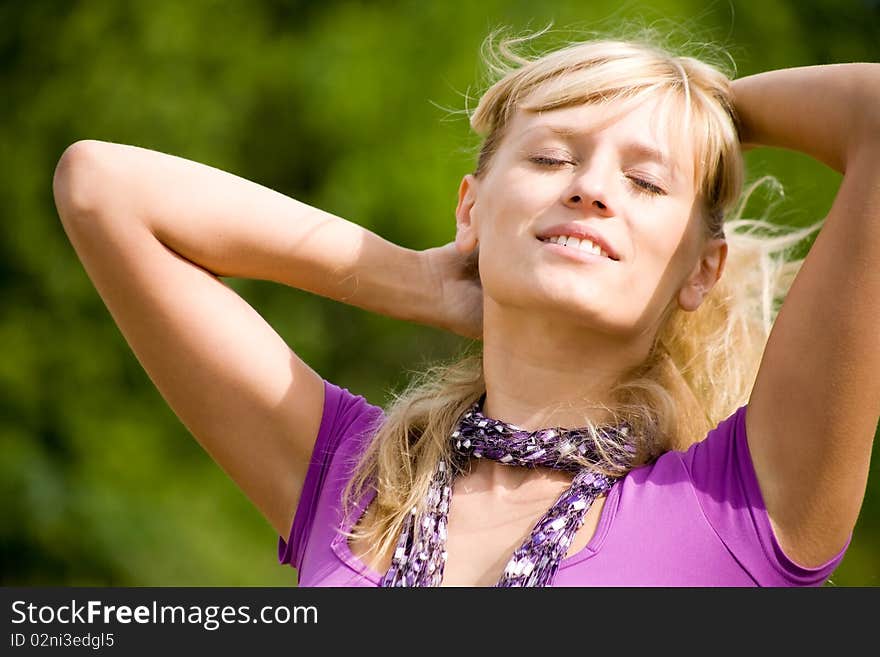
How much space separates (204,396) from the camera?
7.44ft

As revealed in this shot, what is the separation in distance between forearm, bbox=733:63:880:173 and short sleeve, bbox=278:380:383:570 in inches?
35.4

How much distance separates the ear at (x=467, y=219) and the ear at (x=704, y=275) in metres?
0.41

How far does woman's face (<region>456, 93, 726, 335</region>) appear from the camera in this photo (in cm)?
207

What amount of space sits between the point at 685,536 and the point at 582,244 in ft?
1.67

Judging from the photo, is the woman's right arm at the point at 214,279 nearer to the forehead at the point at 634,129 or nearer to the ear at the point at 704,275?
the forehead at the point at 634,129

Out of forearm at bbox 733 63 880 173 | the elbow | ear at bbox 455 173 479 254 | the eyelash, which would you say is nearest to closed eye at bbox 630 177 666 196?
the eyelash

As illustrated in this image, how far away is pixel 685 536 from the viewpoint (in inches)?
74.6

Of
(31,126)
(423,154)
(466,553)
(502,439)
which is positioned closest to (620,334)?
(502,439)

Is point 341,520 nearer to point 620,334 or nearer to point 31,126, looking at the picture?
point 620,334

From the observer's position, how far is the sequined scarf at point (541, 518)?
1923 millimetres

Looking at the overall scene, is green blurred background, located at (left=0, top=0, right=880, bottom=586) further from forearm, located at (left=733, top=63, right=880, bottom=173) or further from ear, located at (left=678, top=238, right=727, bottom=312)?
forearm, located at (left=733, top=63, right=880, bottom=173)

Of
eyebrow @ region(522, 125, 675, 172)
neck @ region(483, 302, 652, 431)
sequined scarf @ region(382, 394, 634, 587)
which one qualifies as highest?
eyebrow @ region(522, 125, 675, 172)

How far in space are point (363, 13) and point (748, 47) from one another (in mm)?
2079

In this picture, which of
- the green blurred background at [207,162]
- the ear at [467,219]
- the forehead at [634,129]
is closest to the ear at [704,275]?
the forehead at [634,129]
